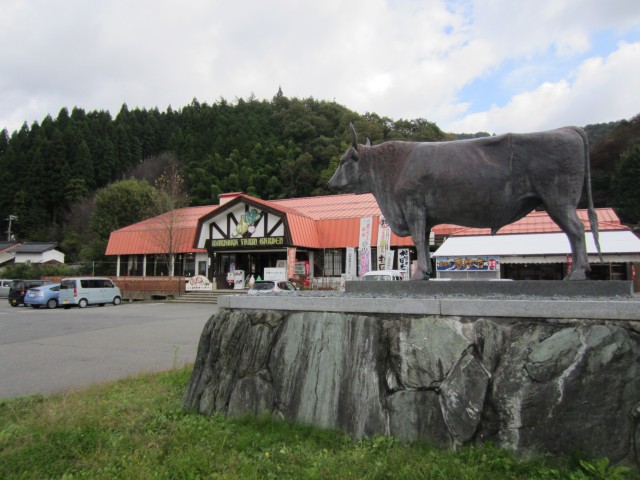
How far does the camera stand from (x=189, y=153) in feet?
165

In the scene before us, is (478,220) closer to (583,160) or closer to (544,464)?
(583,160)

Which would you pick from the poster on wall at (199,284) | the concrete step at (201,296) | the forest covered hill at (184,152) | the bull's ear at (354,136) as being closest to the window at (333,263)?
the concrete step at (201,296)

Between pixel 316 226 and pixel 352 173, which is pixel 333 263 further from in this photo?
pixel 352 173

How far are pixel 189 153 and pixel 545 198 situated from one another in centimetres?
5036

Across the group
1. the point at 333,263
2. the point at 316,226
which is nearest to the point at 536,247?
the point at 333,263

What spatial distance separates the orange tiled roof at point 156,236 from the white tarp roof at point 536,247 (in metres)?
15.8

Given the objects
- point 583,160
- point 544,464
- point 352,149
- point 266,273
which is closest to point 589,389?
point 544,464

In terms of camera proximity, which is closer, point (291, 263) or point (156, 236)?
point (291, 263)

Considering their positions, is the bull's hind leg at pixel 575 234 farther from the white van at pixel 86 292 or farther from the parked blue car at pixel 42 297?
the parked blue car at pixel 42 297

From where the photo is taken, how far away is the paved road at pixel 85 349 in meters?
6.34

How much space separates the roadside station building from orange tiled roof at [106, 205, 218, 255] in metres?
0.06

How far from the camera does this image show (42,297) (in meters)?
20.3

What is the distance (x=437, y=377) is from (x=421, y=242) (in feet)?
5.57

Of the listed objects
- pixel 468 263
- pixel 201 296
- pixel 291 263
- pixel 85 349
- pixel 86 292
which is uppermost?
pixel 291 263
